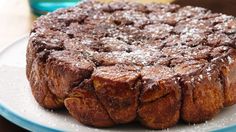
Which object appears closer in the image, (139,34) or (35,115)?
(35,115)

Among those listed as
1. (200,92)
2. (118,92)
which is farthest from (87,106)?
(200,92)

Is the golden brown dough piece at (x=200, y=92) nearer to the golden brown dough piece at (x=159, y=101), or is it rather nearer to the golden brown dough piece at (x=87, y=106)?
the golden brown dough piece at (x=159, y=101)

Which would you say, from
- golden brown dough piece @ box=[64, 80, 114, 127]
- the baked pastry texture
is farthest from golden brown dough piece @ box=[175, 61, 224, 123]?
golden brown dough piece @ box=[64, 80, 114, 127]

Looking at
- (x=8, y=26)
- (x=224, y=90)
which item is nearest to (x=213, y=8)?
(x=8, y=26)

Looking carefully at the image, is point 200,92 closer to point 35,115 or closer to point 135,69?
point 135,69

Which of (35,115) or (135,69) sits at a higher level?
(135,69)
